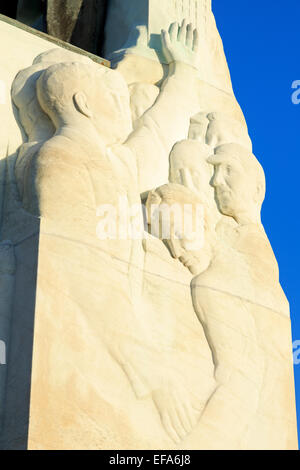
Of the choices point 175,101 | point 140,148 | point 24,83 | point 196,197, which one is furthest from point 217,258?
point 24,83

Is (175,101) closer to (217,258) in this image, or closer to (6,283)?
(217,258)

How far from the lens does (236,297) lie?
5062 millimetres

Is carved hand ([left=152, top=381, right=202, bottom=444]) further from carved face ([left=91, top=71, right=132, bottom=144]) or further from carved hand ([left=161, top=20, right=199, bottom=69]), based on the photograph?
carved hand ([left=161, top=20, right=199, bottom=69])

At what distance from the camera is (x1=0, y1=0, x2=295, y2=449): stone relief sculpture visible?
166 inches

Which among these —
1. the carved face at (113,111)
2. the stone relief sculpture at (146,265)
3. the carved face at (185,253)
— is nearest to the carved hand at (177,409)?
the stone relief sculpture at (146,265)

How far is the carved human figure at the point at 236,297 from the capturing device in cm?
470

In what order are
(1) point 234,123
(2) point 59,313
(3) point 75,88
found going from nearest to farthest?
(2) point 59,313
(3) point 75,88
(1) point 234,123

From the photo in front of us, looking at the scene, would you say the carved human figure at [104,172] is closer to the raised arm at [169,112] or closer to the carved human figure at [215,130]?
the raised arm at [169,112]

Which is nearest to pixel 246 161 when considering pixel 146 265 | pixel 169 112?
pixel 169 112

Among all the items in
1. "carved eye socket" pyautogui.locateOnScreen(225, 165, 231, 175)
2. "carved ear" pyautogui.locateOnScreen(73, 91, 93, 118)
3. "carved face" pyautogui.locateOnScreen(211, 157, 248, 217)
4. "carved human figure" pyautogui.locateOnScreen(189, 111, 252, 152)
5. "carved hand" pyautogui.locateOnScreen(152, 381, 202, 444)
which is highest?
"carved human figure" pyautogui.locateOnScreen(189, 111, 252, 152)

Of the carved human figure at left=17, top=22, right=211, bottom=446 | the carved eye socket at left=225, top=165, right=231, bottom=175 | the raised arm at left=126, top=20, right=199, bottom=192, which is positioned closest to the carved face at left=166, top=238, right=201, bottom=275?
the carved human figure at left=17, top=22, right=211, bottom=446

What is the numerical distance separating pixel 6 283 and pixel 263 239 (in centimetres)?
175

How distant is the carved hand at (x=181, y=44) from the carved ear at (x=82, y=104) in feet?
3.55

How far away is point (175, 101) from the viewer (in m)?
5.64
